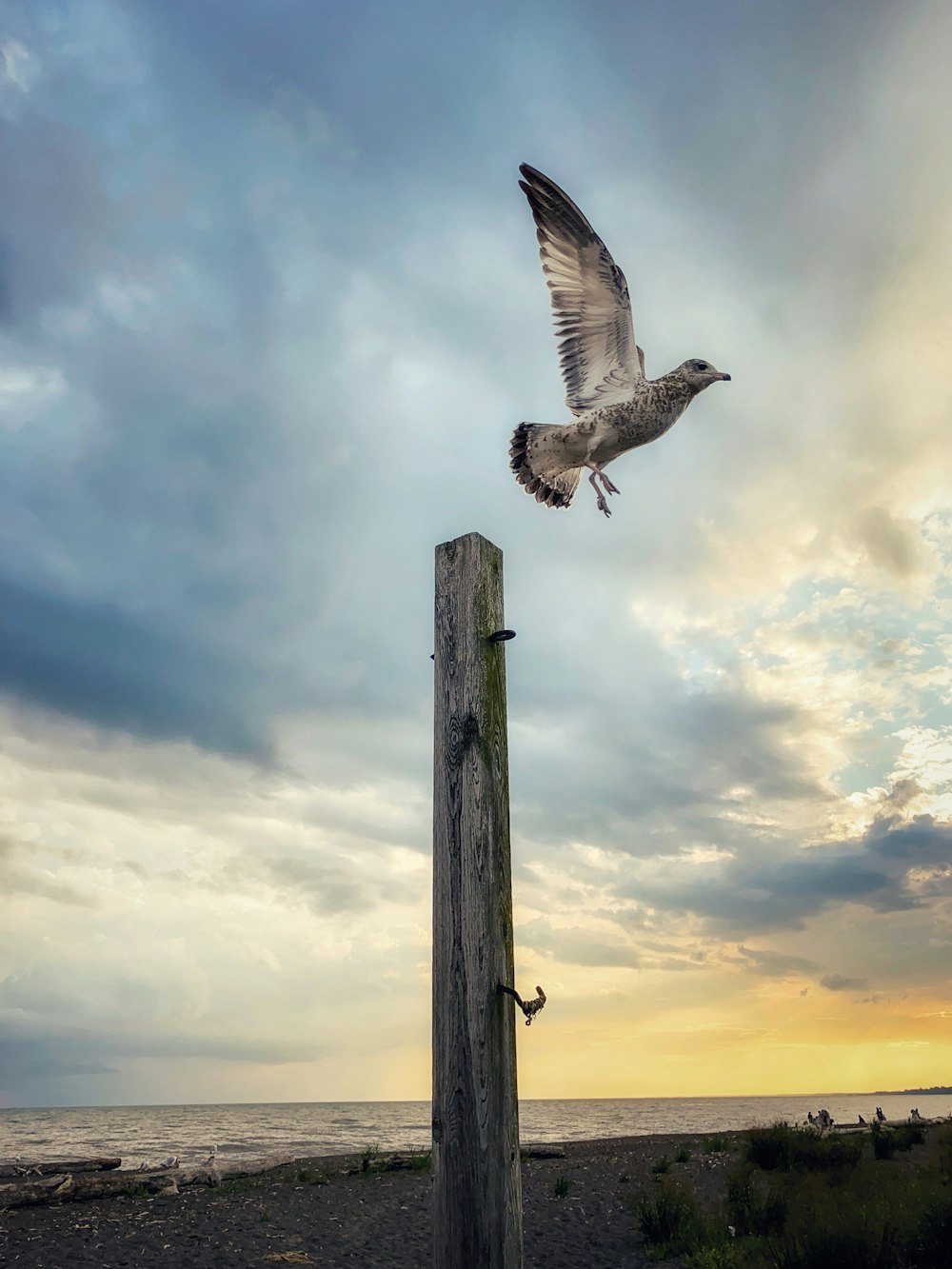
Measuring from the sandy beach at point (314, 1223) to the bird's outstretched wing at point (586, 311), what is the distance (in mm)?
7620

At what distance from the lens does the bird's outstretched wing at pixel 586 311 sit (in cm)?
628

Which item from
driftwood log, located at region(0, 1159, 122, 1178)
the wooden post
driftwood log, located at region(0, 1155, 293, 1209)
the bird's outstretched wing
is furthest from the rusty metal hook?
driftwood log, located at region(0, 1159, 122, 1178)

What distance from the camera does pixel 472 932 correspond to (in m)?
2.95

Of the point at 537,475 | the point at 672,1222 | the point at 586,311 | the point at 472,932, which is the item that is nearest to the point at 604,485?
the point at 537,475

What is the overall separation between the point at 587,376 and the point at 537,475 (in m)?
1.04

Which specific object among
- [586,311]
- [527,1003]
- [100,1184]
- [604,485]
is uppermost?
[586,311]

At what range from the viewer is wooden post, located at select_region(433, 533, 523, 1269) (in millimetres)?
2760

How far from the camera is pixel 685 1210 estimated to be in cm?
882

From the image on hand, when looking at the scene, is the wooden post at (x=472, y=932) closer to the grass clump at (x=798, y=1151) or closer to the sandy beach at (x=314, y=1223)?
the sandy beach at (x=314, y=1223)

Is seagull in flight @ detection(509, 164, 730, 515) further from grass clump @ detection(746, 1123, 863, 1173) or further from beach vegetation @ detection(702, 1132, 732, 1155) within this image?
beach vegetation @ detection(702, 1132, 732, 1155)

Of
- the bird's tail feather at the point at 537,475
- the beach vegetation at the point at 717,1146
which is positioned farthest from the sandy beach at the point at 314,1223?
the bird's tail feather at the point at 537,475

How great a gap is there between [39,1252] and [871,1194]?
7520mm

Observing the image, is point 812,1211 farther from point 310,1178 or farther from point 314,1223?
point 310,1178

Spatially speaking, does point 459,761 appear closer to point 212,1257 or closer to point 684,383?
point 684,383
